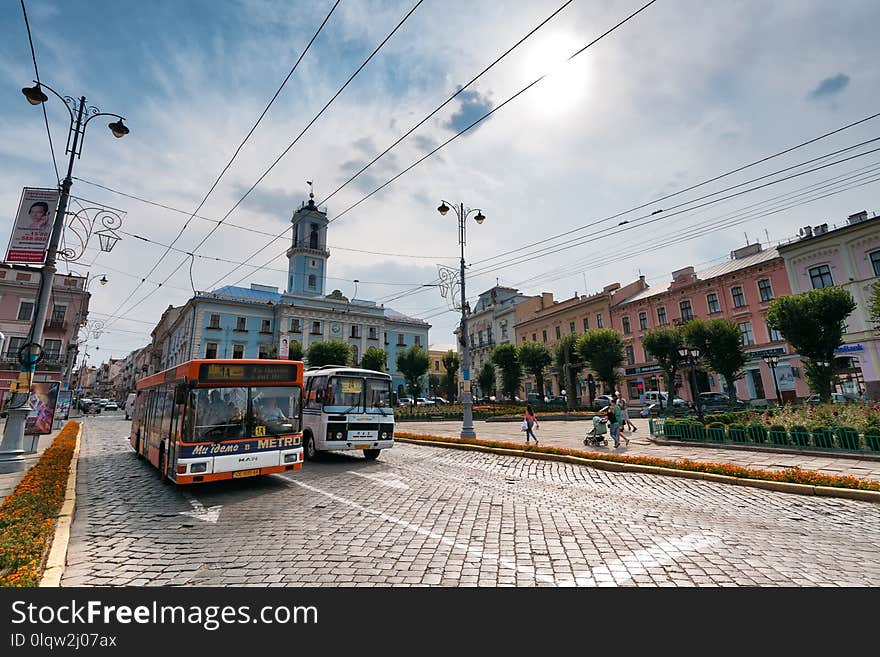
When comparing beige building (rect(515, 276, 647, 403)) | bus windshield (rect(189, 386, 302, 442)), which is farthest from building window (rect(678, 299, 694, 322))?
bus windshield (rect(189, 386, 302, 442))

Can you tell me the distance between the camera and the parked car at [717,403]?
80.7 ft

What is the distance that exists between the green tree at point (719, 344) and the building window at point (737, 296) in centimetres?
996

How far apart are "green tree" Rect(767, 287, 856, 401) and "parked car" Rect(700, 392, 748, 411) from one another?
205 inches

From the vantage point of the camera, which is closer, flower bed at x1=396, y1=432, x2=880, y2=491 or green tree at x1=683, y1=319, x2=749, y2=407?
flower bed at x1=396, y1=432, x2=880, y2=491

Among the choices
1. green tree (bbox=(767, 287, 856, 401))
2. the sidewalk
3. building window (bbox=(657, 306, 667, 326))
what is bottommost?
the sidewalk

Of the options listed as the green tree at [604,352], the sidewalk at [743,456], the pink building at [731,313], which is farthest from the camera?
the green tree at [604,352]

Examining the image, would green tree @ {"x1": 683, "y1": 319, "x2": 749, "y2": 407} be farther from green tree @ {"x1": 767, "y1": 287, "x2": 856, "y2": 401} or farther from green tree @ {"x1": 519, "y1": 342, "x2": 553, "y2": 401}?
green tree @ {"x1": 519, "y1": 342, "x2": 553, "y2": 401}

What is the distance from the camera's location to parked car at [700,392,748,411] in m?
24.6

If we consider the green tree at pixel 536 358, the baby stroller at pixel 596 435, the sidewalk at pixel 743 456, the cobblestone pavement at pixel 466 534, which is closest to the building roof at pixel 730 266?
the green tree at pixel 536 358

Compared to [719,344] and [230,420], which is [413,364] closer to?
[719,344]

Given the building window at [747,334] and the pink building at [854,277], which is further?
the building window at [747,334]

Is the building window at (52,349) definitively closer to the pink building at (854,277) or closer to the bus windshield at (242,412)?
the bus windshield at (242,412)

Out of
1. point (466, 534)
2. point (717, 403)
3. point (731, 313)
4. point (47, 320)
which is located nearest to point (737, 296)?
point (731, 313)
